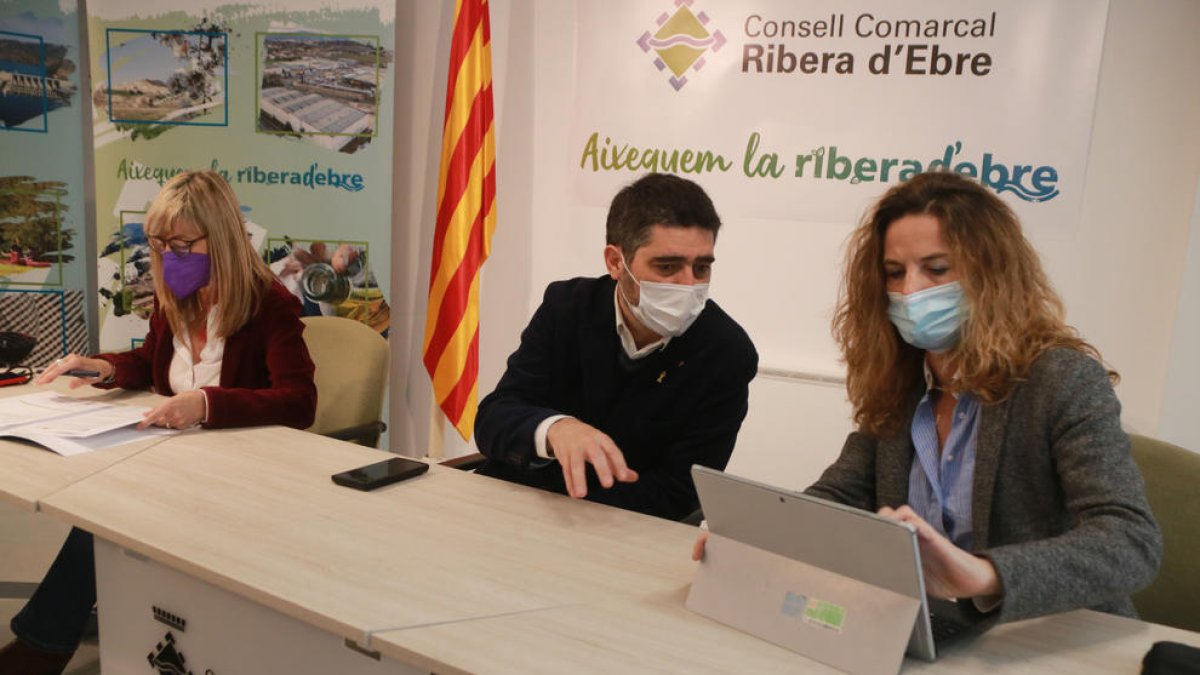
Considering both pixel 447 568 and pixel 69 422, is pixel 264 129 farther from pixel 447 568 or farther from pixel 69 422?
pixel 447 568

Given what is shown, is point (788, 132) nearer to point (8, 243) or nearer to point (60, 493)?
point (60, 493)

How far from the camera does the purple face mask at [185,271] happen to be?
2230 mm

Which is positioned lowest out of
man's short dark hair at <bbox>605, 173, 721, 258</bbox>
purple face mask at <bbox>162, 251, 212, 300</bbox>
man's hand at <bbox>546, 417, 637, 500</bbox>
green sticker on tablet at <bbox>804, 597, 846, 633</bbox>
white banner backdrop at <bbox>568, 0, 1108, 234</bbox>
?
green sticker on tablet at <bbox>804, 597, 846, 633</bbox>

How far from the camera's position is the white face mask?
1.84 m

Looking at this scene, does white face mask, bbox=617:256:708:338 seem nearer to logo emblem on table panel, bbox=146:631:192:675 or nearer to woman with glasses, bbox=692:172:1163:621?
woman with glasses, bbox=692:172:1163:621

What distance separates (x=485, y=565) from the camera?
136cm

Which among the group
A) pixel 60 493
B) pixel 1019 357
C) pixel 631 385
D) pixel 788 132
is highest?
pixel 788 132

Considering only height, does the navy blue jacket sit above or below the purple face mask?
below

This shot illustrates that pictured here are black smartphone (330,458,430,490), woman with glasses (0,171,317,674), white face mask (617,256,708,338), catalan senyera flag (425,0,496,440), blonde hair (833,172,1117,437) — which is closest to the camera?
blonde hair (833,172,1117,437)

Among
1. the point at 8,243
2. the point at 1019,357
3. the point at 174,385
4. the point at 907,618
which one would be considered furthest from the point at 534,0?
the point at 907,618

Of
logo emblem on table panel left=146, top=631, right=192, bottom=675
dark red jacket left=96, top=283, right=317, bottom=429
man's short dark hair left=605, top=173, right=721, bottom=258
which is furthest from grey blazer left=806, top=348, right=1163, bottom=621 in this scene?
dark red jacket left=96, top=283, right=317, bottom=429

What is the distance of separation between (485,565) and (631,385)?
70 cm

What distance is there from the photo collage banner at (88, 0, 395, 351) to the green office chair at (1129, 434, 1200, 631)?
9.55 ft

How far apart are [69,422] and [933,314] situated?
1969 mm
